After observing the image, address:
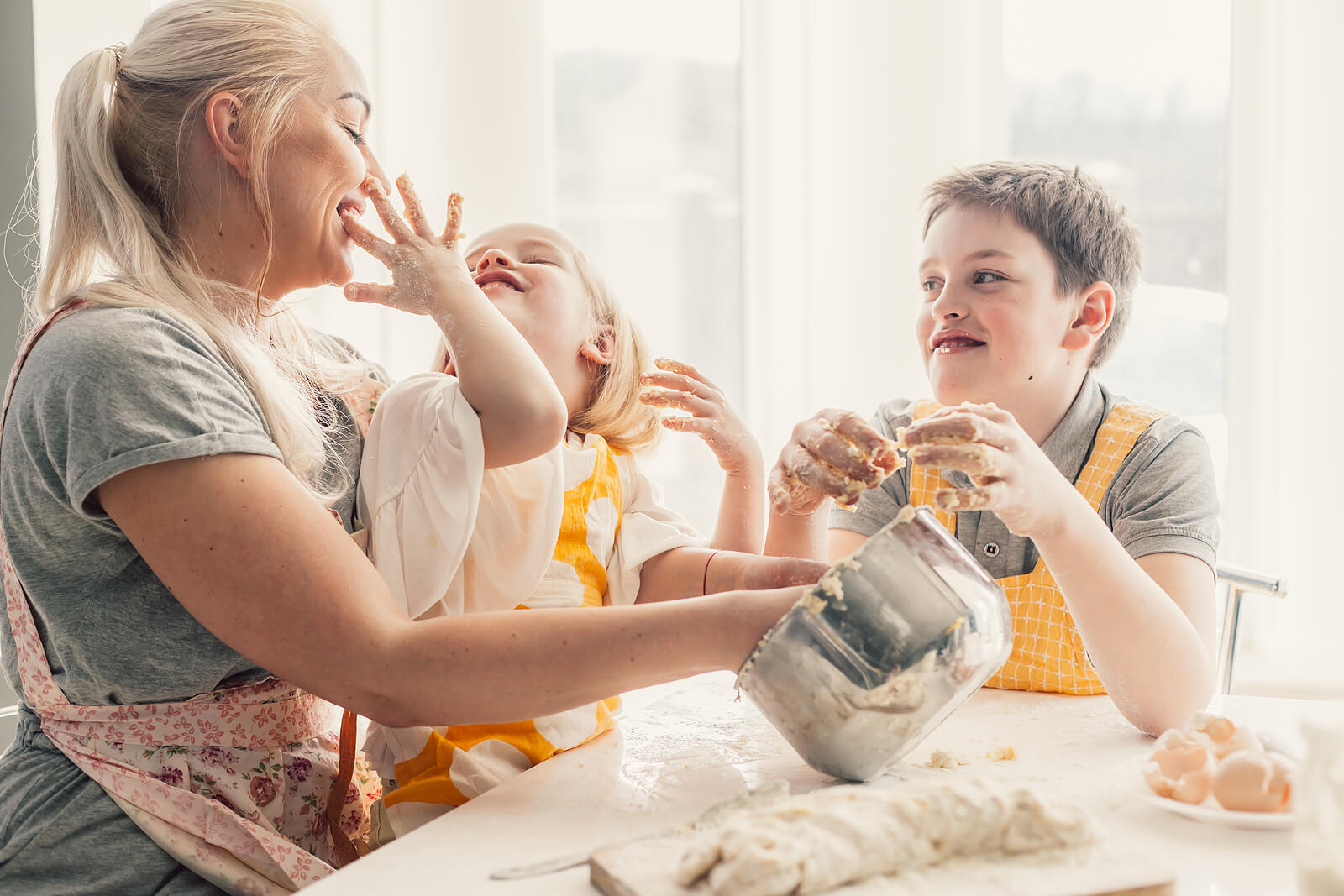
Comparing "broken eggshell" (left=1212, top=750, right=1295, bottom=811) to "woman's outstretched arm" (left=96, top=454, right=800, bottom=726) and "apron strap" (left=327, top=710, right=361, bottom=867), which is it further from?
"apron strap" (left=327, top=710, right=361, bottom=867)

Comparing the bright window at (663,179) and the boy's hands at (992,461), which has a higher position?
the bright window at (663,179)

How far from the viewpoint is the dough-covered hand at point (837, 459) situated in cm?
90

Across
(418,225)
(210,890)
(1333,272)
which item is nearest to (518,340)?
(418,225)

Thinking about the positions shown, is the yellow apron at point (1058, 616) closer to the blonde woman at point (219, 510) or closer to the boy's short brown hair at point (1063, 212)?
the boy's short brown hair at point (1063, 212)

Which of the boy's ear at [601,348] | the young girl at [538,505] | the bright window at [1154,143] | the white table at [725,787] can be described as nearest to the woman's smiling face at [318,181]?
the young girl at [538,505]

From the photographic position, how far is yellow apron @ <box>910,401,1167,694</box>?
125 cm

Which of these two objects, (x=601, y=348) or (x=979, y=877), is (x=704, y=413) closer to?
(x=601, y=348)

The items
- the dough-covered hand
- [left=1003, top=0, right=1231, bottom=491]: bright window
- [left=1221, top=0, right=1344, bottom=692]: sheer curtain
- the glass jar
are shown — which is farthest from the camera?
[left=1003, top=0, right=1231, bottom=491]: bright window

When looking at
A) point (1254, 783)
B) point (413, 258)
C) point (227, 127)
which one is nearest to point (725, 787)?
point (1254, 783)

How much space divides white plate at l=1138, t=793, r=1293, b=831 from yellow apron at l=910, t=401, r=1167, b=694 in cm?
48

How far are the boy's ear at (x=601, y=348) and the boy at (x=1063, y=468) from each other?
336 millimetres

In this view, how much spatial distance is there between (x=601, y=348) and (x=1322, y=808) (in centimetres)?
98

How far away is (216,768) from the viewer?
950 mm

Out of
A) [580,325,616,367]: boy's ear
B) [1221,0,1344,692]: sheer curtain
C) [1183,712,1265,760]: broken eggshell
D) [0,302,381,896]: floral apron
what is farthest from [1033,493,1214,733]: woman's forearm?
[1221,0,1344,692]: sheer curtain
